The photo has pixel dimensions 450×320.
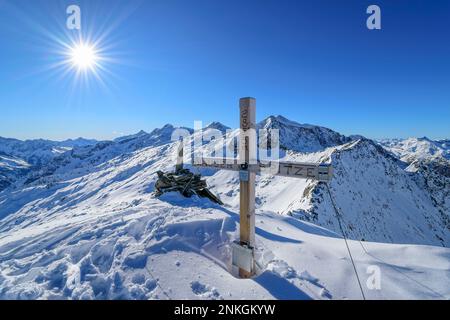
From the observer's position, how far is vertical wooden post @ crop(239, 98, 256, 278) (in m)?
6.18

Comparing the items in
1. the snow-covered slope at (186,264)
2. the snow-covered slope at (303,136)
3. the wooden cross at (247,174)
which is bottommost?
the snow-covered slope at (186,264)

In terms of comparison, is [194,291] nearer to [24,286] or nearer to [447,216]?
[24,286]

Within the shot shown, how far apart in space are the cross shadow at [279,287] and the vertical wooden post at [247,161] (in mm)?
822

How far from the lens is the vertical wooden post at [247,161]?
20.3 ft

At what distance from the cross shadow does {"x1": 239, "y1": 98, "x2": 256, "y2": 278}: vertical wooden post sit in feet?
2.70

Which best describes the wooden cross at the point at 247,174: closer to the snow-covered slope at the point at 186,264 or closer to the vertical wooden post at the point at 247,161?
the vertical wooden post at the point at 247,161

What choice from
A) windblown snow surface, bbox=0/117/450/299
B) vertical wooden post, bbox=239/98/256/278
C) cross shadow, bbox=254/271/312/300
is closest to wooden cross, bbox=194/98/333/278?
vertical wooden post, bbox=239/98/256/278

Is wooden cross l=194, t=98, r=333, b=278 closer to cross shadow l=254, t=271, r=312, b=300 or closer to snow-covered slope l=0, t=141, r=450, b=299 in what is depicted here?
snow-covered slope l=0, t=141, r=450, b=299

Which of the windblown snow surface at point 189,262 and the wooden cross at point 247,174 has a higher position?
the wooden cross at point 247,174

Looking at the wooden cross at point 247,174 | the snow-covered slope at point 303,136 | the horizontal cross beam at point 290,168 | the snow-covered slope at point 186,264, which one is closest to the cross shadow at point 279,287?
the snow-covered slope at point 186,264

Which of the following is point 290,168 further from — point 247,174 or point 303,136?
point 303,136
